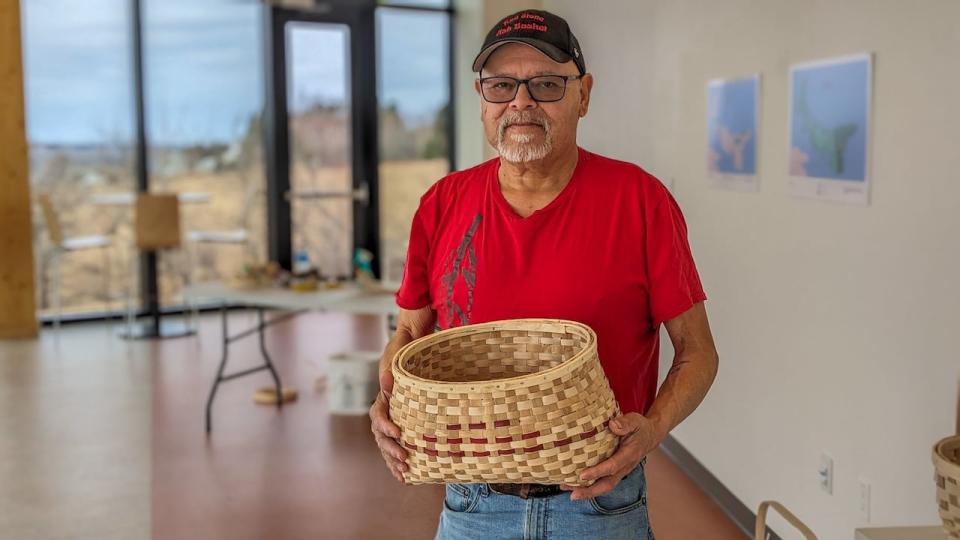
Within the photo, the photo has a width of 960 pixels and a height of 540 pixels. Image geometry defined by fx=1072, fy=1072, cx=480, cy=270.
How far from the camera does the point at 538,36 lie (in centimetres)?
167

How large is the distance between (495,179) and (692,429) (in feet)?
10.00

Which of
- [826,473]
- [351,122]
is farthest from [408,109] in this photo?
[826,473]

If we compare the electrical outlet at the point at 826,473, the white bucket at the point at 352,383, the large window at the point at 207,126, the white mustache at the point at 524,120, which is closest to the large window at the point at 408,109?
the large window at the point at 207,126

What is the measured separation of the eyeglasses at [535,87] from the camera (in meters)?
1.69

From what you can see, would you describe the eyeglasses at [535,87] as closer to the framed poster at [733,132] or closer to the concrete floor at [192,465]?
the framed poster at [733,132]

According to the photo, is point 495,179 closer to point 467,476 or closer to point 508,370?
point 508,370

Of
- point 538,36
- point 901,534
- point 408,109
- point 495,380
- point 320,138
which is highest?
point 408,109

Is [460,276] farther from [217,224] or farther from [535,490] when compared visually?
[217,224]

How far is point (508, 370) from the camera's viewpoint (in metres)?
1.70

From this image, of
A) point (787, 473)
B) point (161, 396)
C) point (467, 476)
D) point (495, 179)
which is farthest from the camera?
point (161, 396)

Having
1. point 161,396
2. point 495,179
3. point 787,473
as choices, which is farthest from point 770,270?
point 161,396

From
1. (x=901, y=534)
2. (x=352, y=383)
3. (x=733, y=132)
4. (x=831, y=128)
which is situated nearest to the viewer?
(x=901, y=534)

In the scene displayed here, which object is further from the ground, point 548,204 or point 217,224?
point 548,204

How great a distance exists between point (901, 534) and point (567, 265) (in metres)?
0.93
